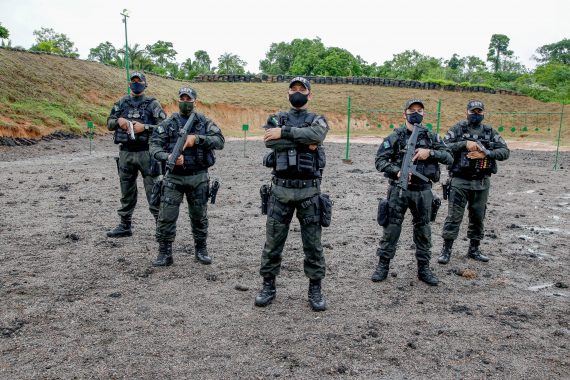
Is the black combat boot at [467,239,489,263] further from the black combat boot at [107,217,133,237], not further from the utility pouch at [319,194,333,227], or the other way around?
the black combat boot at [107,217,133,237]

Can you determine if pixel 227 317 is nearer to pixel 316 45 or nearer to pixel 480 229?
pixel 480 229

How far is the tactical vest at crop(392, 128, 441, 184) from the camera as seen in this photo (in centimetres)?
534

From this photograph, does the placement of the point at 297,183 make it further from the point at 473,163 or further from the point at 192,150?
the point at 473,163

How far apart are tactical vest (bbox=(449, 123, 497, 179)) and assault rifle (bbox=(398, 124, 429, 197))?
4.04 feet

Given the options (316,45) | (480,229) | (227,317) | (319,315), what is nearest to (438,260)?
(480,229)

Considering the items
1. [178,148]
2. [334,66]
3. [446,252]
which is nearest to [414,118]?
[446,252]

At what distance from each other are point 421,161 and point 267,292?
7.80 feet

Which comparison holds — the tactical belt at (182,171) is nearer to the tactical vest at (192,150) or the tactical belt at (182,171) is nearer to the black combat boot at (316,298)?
the tactical vest at (192,150)

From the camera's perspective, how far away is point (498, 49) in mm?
98188

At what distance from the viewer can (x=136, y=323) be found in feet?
14.4

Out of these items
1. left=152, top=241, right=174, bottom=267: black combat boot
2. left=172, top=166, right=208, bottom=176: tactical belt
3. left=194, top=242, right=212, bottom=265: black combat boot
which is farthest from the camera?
left=194, top=242, right=212, bottom=265: black combat boot

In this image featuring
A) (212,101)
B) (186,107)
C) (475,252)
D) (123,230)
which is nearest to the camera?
(186,107)

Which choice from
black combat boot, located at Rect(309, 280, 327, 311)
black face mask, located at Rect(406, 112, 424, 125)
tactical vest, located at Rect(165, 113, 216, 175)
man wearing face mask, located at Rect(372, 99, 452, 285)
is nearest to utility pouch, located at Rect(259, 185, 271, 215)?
black combat boot, located at Rect(309, 280, 327, 311)

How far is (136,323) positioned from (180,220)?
4.13m
